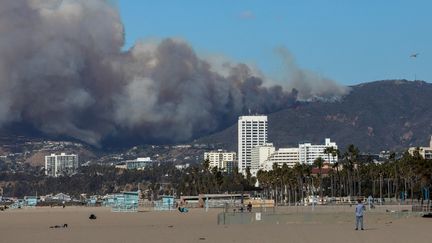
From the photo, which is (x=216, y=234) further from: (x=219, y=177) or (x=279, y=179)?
(x=219, y=177)

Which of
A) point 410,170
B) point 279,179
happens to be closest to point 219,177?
point 279,179

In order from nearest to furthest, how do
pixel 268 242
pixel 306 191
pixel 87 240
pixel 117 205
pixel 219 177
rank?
pixel 268 242 → pixel 87 240 → pixel 117 205 → pixel 306 191 → pixel 219 177

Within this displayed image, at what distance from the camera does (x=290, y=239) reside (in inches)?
1248

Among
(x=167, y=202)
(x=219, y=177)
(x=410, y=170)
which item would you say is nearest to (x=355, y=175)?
(x=410, y=170)

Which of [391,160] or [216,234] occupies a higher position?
[391,160]

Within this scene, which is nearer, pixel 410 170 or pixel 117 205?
pixel 117 205

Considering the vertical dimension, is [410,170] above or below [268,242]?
above

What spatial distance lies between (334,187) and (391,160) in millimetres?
10971

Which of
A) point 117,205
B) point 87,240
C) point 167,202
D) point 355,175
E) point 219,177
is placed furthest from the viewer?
point 219,177

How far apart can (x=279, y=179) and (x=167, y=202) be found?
5869 centimetres

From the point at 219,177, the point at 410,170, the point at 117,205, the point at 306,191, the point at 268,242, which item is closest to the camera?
the point at 268,242

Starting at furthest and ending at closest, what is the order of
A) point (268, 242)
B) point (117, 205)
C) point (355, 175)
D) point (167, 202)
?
point (355, 175)
point (167, 202)
point (117, 205)
point (268, 242)

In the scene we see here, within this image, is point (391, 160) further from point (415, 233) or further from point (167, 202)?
point (415, 233)

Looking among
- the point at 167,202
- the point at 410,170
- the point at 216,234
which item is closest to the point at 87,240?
the point at 216,234
